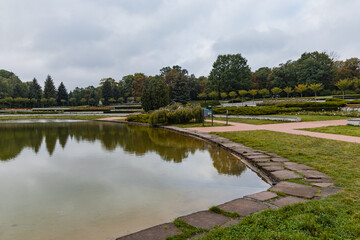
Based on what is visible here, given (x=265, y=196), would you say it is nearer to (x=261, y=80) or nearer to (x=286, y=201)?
(x=286, y=201)

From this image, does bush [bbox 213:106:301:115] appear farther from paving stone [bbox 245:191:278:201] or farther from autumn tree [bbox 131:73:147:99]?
autumn tree [bbox 131:73:147:99]

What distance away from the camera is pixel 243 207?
10.00ft

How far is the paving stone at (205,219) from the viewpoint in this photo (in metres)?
2.60

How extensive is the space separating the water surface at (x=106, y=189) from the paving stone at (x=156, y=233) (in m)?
0.29

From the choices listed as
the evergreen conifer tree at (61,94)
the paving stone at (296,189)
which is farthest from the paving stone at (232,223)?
the evergreen conifer tree at (61,94)

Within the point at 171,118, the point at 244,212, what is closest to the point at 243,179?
the point at 244,212

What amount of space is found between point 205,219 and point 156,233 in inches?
24.0

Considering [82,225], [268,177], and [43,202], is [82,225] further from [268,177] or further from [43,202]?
[268,177]

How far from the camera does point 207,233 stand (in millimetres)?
2369

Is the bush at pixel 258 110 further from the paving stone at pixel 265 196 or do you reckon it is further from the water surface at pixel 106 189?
the paving stone at pixel 265 196

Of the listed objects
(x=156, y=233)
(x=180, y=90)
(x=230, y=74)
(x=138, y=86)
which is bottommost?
(x=156, y=233)

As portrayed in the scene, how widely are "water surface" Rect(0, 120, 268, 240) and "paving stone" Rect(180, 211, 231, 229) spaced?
33 cm

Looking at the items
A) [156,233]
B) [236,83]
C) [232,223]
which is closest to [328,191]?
[232,223]

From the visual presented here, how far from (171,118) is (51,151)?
30.9ft
